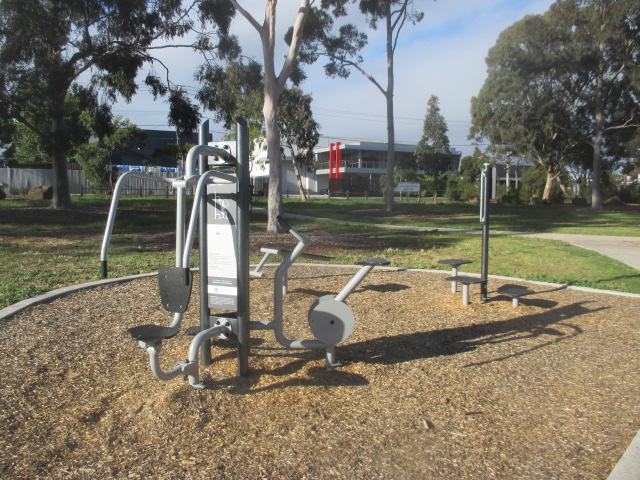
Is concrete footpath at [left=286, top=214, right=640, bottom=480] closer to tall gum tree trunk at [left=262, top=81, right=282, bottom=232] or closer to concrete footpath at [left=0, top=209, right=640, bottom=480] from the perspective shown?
concrete footpath at [left=0, top=209, right=640, bottom=480]

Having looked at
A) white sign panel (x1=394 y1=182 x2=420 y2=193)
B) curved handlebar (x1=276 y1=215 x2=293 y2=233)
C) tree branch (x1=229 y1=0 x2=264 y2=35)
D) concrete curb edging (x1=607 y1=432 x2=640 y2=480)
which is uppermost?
tree branch (x1=229 y1=0 x2=264 y2=35)

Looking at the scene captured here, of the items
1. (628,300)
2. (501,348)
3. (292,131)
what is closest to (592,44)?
(292,131)

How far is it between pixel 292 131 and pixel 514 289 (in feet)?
96.0

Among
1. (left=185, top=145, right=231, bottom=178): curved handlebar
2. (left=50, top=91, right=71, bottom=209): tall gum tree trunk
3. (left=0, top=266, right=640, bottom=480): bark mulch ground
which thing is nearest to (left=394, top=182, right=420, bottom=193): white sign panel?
(left=50, top=91, right=71, bottom=209): tall gum tree trunk

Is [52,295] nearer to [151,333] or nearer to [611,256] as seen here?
[151,333]

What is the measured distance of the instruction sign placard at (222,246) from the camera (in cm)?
359

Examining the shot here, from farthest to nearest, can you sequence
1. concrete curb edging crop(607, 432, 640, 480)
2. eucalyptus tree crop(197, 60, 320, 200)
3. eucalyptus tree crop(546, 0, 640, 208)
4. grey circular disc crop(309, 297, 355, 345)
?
eucalyptus tree crop(546, 0, 640, 208) < eucalyptus tree crop(197, 60, 320, 200) < grey circular disc crop(309, 297, 355, 345) < concrete curb edging crop(607, 432, 640, 480)

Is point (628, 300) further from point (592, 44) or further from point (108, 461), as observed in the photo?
point (592, 44)

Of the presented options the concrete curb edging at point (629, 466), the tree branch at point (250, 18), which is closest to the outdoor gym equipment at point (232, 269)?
the concrete curb edging at point (629, 466)

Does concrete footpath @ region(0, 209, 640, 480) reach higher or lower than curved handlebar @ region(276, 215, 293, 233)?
lower

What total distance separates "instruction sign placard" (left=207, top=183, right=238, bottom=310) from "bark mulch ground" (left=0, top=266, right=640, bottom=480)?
0.54 metres

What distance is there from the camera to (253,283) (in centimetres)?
691

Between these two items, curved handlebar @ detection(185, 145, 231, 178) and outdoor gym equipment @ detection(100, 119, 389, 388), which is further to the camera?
outdoor gym equipment @ detection(100, 119, 389, 388)

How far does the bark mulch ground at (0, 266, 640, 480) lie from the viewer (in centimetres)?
261
